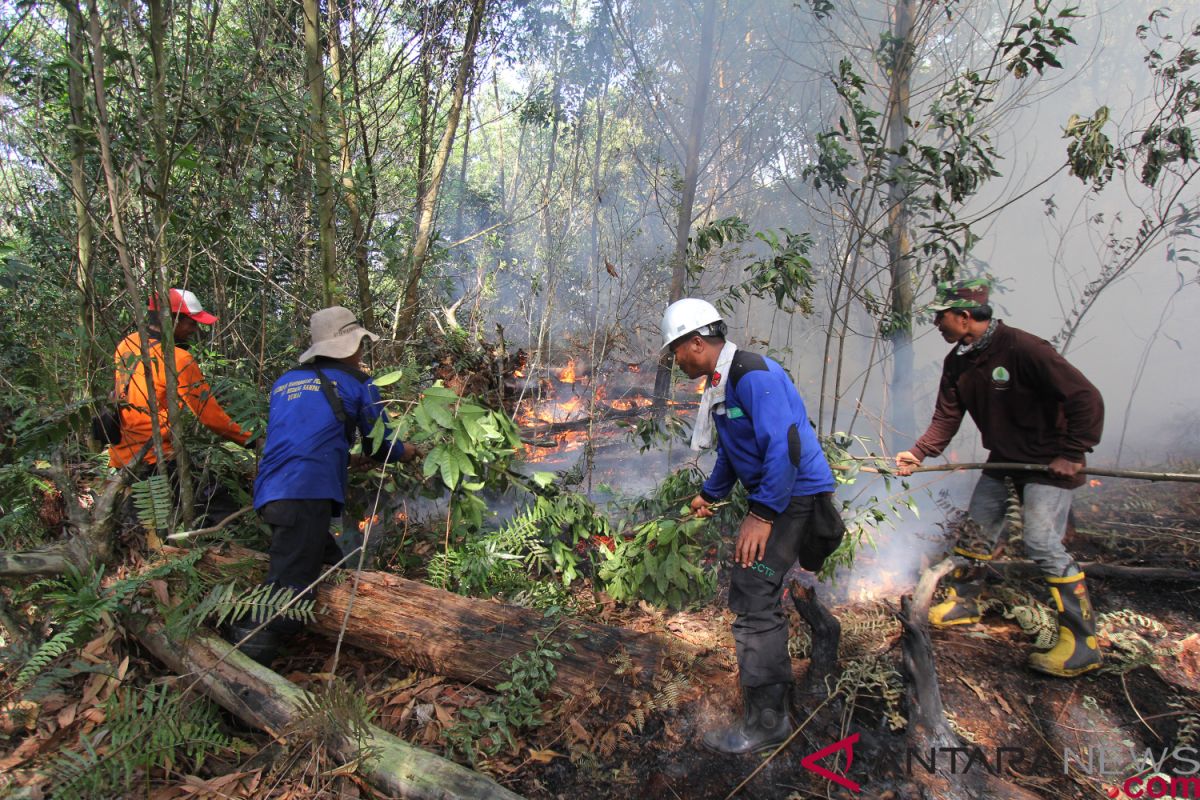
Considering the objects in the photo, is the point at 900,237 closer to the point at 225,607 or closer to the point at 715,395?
the point at 715,395

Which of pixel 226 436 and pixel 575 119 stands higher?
pixel 575 119

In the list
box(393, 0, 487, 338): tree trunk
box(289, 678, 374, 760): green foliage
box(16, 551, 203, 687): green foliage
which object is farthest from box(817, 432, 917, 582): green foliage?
box(393, 0, 487, 338): tree trunk

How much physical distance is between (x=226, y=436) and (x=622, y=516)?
2.92 metres

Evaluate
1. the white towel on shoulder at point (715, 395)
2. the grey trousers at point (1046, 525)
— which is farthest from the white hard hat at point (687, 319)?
the grey trousers at point (1046, 525)

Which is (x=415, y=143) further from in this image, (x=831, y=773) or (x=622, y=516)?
(x=831, y=773)

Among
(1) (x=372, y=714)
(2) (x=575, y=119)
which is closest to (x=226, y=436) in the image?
(1) (x=372, y=714)

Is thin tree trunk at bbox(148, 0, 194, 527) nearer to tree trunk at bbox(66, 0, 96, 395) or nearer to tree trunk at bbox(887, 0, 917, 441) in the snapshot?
tree trunk at bbox(66, 0, 96, 395)

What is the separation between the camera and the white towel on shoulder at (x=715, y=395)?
2.88 meters

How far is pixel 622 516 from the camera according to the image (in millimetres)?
4988

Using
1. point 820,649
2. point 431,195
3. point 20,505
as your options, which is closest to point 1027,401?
point 820,649

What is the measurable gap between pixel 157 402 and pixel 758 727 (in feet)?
12.0

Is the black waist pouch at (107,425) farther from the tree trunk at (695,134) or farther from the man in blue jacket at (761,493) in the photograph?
→ the tree trunk at (695,134)

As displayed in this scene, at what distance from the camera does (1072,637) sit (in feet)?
10.8

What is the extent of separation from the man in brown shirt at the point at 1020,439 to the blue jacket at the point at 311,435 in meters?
3.33
